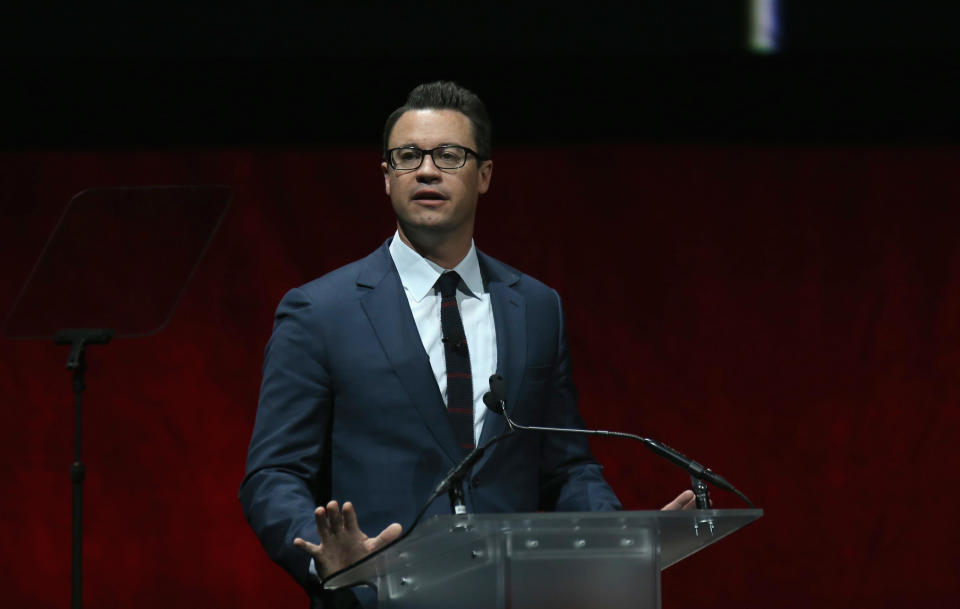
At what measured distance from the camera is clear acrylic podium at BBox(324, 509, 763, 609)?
1395 mm

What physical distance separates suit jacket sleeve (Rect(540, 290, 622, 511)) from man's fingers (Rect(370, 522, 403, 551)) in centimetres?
62

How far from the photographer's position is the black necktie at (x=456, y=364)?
6.37ft

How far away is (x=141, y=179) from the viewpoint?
3.46 m

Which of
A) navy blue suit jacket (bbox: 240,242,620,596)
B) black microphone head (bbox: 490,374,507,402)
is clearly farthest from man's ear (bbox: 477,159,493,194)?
black microphone head (bbox: 490,374,507,402)

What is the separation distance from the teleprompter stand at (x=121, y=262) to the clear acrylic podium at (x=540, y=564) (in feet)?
4.63

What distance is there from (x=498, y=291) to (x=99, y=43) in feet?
4.75

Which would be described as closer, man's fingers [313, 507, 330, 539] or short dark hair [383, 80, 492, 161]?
man's fingers [313, 507, 330, 539]

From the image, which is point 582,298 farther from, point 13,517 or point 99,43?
point 13,517

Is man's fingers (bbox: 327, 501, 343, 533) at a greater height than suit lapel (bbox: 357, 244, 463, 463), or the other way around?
suit lapel (bbox: 357, 244, 463, 463)

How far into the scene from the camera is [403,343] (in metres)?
1.97

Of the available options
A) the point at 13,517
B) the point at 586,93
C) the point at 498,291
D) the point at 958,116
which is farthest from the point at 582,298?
the point at 13,517

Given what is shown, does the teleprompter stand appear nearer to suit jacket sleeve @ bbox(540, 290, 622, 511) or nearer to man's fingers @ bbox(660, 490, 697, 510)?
suit jacket sleeve @ bbox(540, 290, 622, 511)

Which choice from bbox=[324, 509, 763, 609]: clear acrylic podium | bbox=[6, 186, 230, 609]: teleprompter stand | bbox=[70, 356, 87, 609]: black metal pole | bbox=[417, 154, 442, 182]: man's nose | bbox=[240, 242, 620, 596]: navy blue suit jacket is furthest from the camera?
bbox=[6, 186, 230, 609]: teleprompter stand

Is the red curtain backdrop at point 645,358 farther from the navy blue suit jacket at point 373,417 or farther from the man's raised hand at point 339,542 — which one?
the man's raised hand at point 339,542
